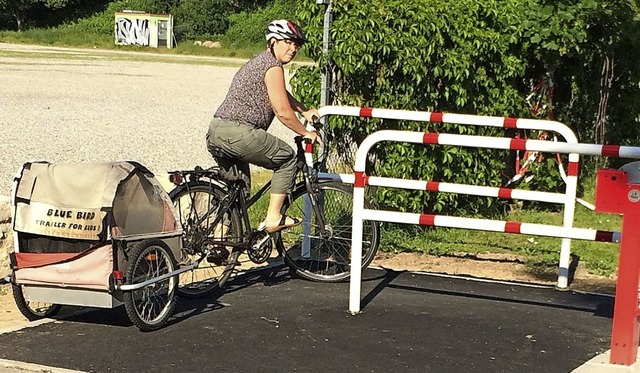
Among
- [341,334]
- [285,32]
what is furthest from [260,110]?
[341,334]

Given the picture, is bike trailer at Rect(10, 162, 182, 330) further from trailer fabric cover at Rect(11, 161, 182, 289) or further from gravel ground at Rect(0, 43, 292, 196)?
gravel ground at Rect(0, 43, 292, 196)

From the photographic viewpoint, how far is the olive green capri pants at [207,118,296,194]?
676 centimetres

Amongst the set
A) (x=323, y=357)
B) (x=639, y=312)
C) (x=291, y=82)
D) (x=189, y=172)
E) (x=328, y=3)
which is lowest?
(x=323, y=357)

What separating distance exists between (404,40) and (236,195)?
7.47 ft

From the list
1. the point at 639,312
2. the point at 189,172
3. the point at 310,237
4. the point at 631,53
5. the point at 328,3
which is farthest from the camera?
the point at 631,53

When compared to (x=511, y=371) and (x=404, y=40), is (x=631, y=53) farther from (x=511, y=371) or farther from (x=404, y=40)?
(x=511, y=371)

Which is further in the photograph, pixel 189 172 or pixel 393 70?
pixel 393 70

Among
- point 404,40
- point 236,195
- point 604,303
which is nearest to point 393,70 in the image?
point 404,40

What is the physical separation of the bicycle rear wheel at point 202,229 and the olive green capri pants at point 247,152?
204 mm

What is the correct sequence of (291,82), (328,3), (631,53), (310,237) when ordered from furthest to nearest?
(631,53) < (291,82) < (328,3) < (310,237)

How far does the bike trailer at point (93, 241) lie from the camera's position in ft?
19.1

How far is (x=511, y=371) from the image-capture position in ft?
17.7

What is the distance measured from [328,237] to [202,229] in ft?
3.48

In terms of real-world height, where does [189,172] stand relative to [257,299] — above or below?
above
